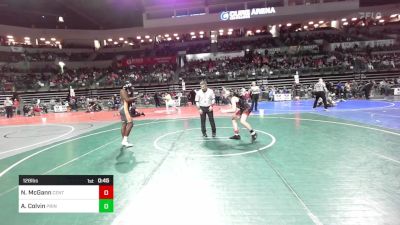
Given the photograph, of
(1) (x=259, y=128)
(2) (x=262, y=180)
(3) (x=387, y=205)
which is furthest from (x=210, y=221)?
(1) (x=259, y=128)

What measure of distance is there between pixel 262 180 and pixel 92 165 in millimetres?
4012

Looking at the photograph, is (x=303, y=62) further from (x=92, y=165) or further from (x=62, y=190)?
(x=62, y=190)
